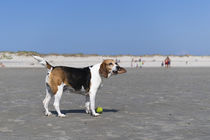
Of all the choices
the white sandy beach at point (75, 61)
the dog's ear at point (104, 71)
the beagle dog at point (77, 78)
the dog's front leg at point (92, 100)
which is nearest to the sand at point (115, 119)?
the dog's front leg at point (92, 100)

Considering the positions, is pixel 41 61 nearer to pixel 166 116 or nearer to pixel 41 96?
pixel 166 116

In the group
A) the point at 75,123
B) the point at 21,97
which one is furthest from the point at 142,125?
the point at 21,97

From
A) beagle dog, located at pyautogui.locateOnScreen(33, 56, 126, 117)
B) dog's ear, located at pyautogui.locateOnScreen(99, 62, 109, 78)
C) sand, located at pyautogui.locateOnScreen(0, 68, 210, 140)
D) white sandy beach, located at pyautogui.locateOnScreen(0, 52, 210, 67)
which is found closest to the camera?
sand, located at pyautogui.locateOnScreen(0, 68, 210, 140)

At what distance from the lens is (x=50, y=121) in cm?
848

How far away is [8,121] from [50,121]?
1.06 m

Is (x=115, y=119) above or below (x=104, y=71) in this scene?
below

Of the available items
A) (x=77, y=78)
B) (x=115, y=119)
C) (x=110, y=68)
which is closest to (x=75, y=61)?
(x=77, y=78)

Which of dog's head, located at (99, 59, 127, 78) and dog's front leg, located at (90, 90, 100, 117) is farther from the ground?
dog's head, located at (99, 59, 127, 78)

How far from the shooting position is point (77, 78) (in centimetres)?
918

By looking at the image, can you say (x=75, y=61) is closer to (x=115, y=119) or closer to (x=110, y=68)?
(x=110, y=68)

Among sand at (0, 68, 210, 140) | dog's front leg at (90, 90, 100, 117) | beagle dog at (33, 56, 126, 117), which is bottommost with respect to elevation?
sand at (0, 68, 210, 140)

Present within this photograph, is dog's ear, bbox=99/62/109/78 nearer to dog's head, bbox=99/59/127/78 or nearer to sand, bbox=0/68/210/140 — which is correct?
dog's head, bbox=99/59/127/78

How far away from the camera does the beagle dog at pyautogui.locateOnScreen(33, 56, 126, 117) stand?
9.02 meters

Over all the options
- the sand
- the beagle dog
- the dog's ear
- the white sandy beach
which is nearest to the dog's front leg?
the beagle dog
